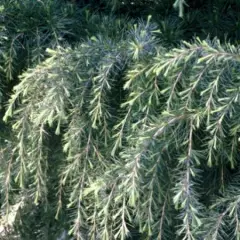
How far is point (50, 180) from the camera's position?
2.04 meters

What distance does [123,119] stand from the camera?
69.9 inches

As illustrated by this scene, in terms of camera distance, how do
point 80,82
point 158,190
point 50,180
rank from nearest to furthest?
point 158,190, point 80,82, point 50,180

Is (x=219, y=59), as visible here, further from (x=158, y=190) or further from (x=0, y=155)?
(x=0, y=155)

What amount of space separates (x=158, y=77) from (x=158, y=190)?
400mm

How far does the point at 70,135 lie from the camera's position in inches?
71.0

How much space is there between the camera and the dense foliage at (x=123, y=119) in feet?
5.11

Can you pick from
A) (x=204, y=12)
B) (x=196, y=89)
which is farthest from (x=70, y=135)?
(x=204, y=12)

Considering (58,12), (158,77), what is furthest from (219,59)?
(58,12)

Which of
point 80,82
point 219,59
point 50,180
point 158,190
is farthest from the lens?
point 50,180

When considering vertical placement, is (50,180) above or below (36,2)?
below

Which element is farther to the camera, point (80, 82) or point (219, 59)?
point (80, 82)

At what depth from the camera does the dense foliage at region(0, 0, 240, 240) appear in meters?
1.56

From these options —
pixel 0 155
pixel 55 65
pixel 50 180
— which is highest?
pixel 55 65

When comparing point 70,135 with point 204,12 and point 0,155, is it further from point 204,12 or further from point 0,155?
point 204,12
